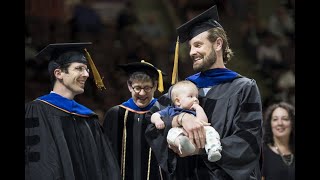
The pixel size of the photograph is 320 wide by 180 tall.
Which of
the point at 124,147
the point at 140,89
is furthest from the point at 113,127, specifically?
the point at 140,89

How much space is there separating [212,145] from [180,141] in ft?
0.61

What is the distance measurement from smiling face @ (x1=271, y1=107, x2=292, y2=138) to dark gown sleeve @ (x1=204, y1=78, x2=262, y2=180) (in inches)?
67.7

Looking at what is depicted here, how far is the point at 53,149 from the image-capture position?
446cm

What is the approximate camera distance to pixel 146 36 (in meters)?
6.12

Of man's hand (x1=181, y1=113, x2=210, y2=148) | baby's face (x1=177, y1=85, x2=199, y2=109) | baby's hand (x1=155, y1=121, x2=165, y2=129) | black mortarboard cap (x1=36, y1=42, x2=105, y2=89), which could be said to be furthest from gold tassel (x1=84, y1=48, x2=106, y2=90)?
man's hand (x1=181, y1=113, x2=210, y2=148)

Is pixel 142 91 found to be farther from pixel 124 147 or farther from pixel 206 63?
pixel 206 63

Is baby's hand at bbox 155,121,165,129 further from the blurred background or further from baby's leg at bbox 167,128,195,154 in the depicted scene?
the blurred background

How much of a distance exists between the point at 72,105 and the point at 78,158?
359 millimetres

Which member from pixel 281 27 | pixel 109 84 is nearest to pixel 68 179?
pixel 109 84

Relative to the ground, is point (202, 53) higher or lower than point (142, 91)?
higher

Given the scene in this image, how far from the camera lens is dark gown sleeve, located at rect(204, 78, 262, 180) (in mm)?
4145

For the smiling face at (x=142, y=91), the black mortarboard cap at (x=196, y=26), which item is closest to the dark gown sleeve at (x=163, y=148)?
the black mortarboard cap at (x=196, y=26)

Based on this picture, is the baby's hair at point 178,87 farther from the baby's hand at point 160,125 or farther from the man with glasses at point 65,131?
the man with glasses at point 65,131
